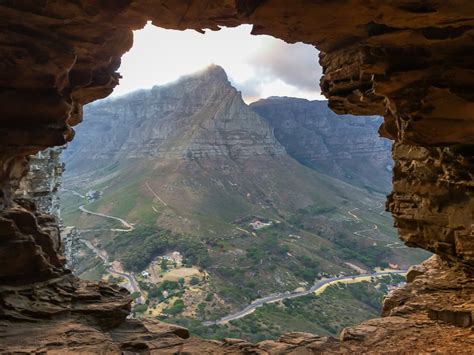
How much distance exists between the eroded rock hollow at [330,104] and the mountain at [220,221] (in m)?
46.6

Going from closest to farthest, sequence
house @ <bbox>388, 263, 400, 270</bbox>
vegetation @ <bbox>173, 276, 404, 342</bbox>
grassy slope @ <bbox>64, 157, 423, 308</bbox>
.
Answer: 1. vegetation @ <bbox>173, 276, 404, 342</bbox>
2. grassy slope @ <bbox>64, 157, 423, 308</bbox>
3. house @ <bbox>388, 263, 400, 270</bbox>

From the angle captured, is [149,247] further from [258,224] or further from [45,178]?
[45,178]

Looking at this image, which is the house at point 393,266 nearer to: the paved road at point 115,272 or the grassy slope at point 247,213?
the grassy slope at point 247,213

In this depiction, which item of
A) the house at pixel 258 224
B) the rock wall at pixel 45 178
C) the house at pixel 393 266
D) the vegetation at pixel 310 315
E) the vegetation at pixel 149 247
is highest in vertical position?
the rock wall at pixel 45 178

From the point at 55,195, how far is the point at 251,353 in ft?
120

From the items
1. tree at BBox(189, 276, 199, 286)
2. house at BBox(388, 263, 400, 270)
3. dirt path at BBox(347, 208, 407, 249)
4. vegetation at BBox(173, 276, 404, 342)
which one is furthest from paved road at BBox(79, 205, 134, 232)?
house at BBox(388, 263, 400, 270)

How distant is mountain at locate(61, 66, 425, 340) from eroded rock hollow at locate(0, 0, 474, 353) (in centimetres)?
4664

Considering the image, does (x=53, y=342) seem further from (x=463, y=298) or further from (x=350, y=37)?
(x=463, y=298)

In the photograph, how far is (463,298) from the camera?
18.8m

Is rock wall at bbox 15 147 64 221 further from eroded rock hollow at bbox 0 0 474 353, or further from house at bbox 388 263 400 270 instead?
house at bbox 388 263 400 270

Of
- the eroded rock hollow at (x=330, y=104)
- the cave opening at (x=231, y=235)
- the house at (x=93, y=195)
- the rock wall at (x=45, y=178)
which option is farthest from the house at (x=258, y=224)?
the eroded rock hollow at (x=330, y=104)

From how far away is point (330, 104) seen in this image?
2225cm

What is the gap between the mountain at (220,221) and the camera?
8019 cm

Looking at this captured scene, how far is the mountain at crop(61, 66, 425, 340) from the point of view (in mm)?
80188
